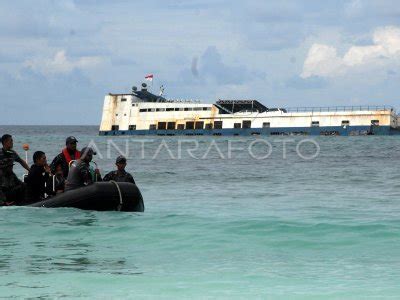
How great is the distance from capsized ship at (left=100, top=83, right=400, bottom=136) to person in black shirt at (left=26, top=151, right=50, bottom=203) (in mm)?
74464

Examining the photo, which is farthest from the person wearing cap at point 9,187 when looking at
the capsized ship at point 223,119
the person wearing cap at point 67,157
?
the capsized ship at point 223,119

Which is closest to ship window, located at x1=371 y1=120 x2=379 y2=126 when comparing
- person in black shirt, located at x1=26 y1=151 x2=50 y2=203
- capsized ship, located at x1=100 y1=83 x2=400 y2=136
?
capsized ship, located at x1=100 y1=83 x2=400 y2=136

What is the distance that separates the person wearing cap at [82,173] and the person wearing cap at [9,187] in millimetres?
1017

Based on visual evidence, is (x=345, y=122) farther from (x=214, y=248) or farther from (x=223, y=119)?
(x=214, y=248)

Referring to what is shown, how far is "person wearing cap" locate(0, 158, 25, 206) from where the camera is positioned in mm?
16484

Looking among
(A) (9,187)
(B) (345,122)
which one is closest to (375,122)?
(B) (345,122)

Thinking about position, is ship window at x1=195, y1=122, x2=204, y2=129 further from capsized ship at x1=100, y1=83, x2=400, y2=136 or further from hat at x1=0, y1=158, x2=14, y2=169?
hat at x1=0, y1=158, x2=14, y2=169

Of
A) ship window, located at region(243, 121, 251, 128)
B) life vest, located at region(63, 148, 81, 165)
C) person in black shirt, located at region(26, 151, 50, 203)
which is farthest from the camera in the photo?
ship window, located at region(243, 121, 251, 128)

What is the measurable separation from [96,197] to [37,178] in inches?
51.9

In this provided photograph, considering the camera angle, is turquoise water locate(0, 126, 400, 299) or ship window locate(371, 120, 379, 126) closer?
turquoise water locate(0, 126, 400, 299)

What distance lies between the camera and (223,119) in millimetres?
94625

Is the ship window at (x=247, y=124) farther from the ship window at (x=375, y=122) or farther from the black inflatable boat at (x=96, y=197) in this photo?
the black inflatable boat at (x=96, y=197)

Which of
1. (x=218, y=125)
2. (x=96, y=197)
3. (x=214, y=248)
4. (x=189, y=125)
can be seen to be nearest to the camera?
(x=214, y=248)

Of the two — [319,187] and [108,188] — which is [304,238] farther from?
[319,187]
